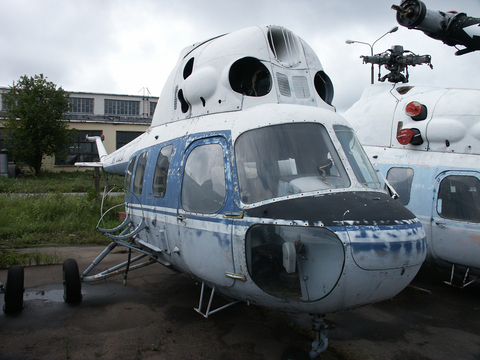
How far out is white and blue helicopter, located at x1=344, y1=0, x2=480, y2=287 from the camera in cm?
540

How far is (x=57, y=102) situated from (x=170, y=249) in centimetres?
2692

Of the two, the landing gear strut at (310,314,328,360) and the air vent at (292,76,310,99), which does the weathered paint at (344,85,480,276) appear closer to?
the air vent at (292,76,310,99)

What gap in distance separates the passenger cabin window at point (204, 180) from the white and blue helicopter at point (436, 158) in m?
2.51

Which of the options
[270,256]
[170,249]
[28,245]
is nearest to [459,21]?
[270,256]

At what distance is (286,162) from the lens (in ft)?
10.9

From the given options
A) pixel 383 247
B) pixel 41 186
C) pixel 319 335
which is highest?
→ pixel 383 247

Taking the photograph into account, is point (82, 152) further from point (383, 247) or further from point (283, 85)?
point (383, 247)

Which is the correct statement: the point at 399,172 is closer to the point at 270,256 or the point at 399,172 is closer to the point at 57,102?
the point at 270,256

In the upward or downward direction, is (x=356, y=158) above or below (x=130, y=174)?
above

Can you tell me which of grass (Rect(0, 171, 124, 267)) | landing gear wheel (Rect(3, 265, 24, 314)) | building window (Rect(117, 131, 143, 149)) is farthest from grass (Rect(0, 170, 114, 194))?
landing gear wheel (Rect(3, 265, 24, 314))

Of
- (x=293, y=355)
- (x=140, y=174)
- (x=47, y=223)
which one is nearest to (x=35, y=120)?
(x=47, y=223)

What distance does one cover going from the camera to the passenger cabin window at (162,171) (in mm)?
4466

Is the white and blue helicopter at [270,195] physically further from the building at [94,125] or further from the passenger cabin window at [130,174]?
the building at [94,125]

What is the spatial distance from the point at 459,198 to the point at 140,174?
5.33 meters
